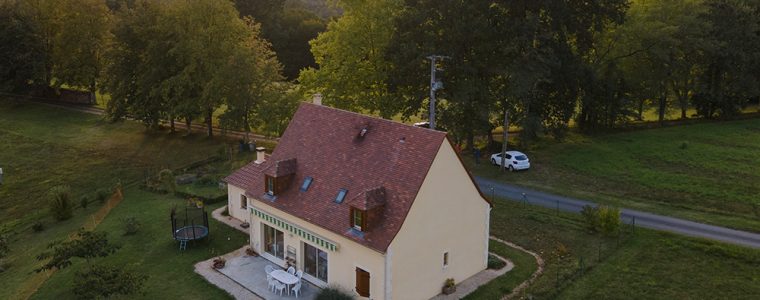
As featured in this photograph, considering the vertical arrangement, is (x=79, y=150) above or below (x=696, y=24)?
below

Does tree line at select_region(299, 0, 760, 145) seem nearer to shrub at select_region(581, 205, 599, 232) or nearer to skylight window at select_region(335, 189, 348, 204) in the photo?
shrub at select_region(581, 205, 599, 232)

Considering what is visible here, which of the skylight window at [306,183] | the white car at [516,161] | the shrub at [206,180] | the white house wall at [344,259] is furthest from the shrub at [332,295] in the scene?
the white car at [516,161]

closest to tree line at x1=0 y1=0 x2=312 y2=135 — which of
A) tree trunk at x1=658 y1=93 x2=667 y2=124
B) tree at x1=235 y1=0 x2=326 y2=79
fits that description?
tree at x1=235 y1=0 x2=326 y2=79

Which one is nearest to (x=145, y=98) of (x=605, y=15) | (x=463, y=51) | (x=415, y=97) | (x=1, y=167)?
(x=1, y=167)

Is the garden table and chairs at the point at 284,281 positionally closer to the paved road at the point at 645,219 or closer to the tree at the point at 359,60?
the paved road at the point at 645,219

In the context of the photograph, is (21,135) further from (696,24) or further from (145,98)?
(696,24)

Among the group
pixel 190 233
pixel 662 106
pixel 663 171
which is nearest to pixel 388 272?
pixel 190 233

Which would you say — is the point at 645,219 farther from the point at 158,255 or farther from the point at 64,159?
the point at 64,159
